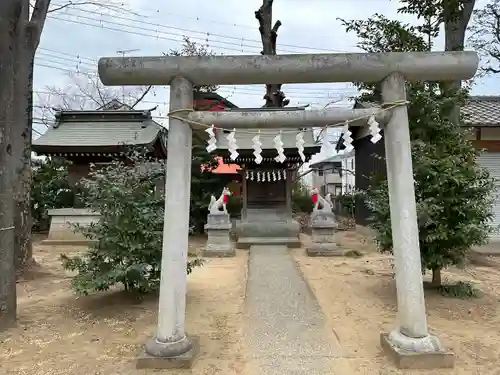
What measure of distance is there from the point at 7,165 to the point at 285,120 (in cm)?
342

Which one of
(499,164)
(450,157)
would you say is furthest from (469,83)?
(499,164)

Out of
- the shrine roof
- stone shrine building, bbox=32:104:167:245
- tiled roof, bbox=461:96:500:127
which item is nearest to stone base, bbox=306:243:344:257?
tiled roof, bbox=461:96:500:127

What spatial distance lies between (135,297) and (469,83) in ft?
26.6

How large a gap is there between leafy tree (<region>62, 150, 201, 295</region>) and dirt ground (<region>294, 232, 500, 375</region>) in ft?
7.81

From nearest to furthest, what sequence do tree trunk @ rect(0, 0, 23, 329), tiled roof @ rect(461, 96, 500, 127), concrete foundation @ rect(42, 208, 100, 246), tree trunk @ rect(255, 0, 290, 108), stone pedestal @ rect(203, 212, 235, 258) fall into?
tree trunk @ rect(0, 0, 23, 329) < stone pedestal @ rect(203, 212, 235, 258) < tiled roof @ rect(461, 96, 500, 127) < concrete foundation @ rect(42, 208, 100, 246) < tree trunk @ rect(255, 0, 290, 108)

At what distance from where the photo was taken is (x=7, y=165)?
4.89 metres

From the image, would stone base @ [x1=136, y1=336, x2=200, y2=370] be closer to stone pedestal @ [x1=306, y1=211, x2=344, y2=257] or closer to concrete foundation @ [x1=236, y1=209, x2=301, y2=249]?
stone pedestal @ [x1=306, y1=211, x2=344, y2=257]

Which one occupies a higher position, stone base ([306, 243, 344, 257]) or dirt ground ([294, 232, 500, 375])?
stone base ([306, 243, 344, 257])

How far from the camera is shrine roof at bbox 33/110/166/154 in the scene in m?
14.0

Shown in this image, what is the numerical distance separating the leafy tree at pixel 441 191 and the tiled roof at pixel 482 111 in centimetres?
491

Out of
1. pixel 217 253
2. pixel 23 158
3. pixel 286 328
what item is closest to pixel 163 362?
pixel 286 328

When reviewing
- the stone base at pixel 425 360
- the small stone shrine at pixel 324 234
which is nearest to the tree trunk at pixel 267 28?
the small stone shrine at pixel 324 234

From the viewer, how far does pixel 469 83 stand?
8859mm

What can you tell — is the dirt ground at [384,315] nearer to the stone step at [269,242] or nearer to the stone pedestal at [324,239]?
the stone pedestal at [324,239]
